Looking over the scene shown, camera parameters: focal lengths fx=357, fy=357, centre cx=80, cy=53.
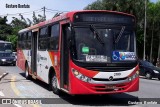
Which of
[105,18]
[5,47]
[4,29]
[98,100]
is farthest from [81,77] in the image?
[4,29]

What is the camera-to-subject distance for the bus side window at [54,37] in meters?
12.9

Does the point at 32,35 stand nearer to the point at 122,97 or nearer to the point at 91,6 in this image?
the point at 122,97

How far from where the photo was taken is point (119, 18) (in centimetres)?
1177

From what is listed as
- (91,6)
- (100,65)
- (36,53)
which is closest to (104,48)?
(100,65)

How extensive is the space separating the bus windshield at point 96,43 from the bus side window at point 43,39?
3.86m

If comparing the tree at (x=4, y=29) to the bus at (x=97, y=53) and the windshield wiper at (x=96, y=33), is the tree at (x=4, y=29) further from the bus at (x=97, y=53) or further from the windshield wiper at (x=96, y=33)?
the windshield wiper at (x=96, y=33)

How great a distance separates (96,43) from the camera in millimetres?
11219

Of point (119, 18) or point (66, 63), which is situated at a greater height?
point (119, 18)

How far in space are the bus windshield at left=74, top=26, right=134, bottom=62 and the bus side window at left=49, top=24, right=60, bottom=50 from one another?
1758 mm

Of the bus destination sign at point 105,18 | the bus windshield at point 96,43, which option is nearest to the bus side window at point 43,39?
the bus destination sign at point 105,18

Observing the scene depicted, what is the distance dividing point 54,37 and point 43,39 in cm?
221

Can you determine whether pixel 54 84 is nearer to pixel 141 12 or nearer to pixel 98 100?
pixel 98 100

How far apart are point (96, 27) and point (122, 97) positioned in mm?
3199

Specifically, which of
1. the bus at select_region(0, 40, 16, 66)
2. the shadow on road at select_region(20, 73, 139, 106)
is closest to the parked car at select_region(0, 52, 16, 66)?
the bus at select_region(0, 40, 16, 66)
